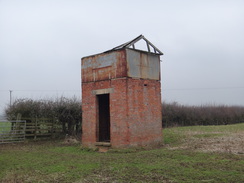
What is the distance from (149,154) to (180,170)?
2.73 m

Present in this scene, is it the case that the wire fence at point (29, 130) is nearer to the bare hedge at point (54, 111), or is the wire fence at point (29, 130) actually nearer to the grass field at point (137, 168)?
the bare hedge at point (54, 111)

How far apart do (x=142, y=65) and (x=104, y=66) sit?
1786 millimetres

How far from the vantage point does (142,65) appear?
11.8 meters

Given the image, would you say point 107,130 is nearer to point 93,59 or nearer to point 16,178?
point 93,59

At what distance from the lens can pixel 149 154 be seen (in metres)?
9.66

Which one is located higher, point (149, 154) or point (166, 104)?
point (166, 104)

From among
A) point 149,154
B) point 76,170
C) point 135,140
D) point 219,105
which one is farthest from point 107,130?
point 219,105

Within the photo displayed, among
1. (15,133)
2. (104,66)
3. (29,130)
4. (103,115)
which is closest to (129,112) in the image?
(104,66)

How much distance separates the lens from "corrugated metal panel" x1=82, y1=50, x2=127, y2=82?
11133mm

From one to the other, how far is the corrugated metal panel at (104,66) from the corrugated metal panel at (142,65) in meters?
0.36

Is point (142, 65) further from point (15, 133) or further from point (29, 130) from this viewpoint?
point (15, 133)

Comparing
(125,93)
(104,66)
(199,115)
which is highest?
(104,66)

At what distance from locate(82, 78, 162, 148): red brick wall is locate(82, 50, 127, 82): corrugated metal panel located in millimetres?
273

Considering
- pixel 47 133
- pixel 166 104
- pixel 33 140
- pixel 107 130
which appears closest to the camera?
pixel 107 130
